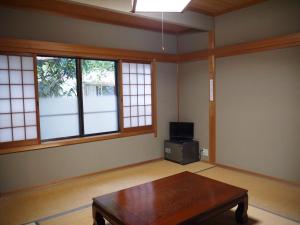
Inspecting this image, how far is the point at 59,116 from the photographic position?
391 cm

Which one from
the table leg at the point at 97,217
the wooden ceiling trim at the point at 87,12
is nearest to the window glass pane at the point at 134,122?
the wooden ceiling trim at the point at 87,12

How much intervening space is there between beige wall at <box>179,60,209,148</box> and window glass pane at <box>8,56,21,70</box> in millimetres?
3001

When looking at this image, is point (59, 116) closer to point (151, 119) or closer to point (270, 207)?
point (151, 119)

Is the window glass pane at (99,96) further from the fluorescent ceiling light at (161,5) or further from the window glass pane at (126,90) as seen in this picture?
the fluorescent ceiling light at (161,5)

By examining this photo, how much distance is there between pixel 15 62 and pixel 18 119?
0.78 m

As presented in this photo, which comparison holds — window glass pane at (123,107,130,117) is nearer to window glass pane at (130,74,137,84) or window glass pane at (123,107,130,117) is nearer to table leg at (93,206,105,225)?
window glass pane at (130,74,137,84)

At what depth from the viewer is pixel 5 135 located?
3363 mm

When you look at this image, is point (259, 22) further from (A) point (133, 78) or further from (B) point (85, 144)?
(B) point (85, 144)

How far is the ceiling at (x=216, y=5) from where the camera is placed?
12.1 feet

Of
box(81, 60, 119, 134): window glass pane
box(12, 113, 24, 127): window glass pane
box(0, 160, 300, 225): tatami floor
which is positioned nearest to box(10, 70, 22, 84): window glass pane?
box(12, 113, 24, 127): window glass pane

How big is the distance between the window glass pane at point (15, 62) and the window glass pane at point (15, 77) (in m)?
0.07

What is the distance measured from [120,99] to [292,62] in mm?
2734

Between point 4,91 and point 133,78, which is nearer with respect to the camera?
point 4,91

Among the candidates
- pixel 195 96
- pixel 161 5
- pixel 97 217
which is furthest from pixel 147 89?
pixel 97 217
